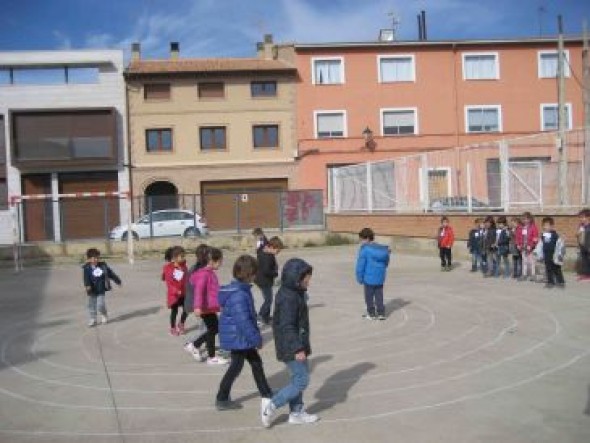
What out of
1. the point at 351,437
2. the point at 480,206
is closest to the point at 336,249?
the point at 480,206

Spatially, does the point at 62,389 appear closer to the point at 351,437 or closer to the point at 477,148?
the point at 351,437

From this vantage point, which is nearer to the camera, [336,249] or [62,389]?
[62,389]

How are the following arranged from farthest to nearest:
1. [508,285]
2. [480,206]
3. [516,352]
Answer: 1. [480,206]
2. [508,285]
3. [516,352]

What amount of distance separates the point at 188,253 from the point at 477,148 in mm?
11276

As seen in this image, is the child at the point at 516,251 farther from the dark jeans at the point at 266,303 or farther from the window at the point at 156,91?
the window at the point at 156,91

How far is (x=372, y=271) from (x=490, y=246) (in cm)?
576

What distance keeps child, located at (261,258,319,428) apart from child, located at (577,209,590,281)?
9.96 metres

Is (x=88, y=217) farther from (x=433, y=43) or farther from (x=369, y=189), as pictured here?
(x=433, y=43)

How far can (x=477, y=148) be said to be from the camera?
1980 cm

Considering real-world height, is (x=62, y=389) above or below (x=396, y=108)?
below

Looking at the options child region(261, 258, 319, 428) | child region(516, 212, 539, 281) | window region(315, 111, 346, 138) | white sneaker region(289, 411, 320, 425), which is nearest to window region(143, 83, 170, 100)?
window region(315, 111, 346, 138)

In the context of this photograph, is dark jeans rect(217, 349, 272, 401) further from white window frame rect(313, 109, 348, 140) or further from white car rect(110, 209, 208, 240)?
white window frame rect(313, 109, 348, 140)

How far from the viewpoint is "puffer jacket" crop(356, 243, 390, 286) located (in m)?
11.4

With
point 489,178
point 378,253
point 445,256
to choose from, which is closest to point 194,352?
point 378,253
